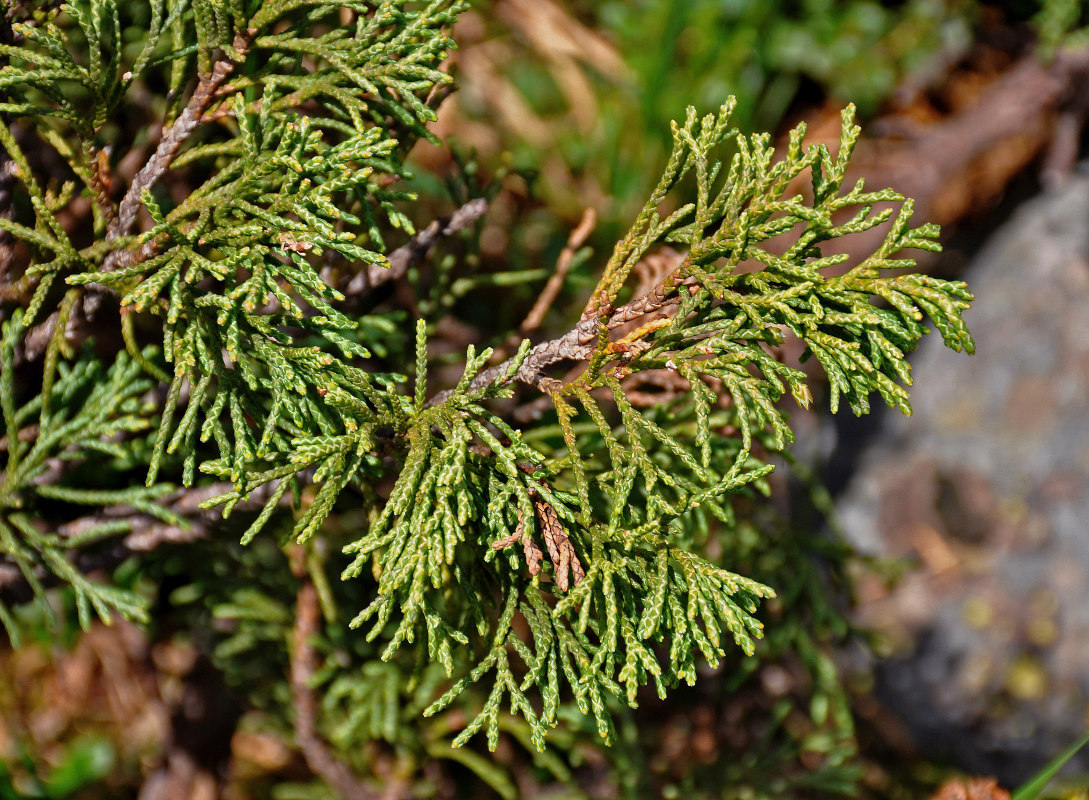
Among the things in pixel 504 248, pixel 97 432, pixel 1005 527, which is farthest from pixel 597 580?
pixel 1005 527

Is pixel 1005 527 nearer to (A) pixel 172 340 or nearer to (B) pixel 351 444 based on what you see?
(B) pixel 351 444

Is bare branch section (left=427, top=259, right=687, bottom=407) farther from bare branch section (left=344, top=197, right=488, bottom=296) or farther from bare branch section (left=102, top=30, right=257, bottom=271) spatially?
bare branch section (left=102, top=30, right=257, bottom=271)

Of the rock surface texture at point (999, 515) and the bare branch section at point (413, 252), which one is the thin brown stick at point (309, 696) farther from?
the rock surface texture at point (999, 515)

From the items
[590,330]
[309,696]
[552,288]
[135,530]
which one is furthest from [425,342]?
[309,696]

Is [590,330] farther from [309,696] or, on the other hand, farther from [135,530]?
[309,696]

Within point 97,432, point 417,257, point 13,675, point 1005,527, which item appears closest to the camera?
point 97,432

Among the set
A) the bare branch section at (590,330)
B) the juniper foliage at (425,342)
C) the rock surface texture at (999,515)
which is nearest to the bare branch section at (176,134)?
the juniper foliage at (425,342)
